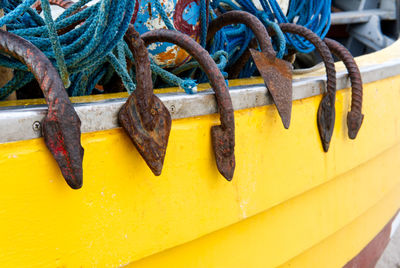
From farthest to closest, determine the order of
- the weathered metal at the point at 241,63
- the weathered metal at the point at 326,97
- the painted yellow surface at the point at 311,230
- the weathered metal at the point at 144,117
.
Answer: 1. the weathered metal at the point at 241,63
2. the weathered metal at the point at 326,97
3. the painted yellow surface at the point at 311,230
4. the weathered metal at the point at 144,117

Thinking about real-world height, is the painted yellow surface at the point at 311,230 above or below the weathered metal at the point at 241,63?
below

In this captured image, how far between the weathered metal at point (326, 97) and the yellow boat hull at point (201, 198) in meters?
0.03

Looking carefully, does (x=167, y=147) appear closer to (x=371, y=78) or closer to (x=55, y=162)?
(x=55, y=162)

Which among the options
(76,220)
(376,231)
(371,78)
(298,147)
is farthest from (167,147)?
(376,231)

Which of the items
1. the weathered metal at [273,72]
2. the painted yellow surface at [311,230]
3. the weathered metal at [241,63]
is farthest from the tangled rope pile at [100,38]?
the painted yellow surface at [311,230]

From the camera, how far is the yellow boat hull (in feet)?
2.34

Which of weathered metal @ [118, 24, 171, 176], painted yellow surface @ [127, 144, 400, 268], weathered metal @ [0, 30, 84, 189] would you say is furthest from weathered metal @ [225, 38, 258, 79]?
weathered metal @ [0, 30, 84, 189]

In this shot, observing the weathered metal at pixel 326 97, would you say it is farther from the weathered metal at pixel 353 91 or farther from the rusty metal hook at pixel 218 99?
the rusty metal hook at pixel 218 99

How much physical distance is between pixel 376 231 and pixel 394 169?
316 mm

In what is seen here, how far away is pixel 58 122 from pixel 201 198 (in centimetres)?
→ 41

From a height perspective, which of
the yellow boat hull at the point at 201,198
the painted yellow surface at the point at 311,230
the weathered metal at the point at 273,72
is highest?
the weathered metal at the point at 273,72

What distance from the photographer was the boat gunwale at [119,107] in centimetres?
67

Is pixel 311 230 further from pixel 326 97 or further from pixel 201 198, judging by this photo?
pixel 201 198

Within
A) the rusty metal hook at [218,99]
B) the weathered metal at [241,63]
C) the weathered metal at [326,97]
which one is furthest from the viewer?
the weathered metal at [241,63]
